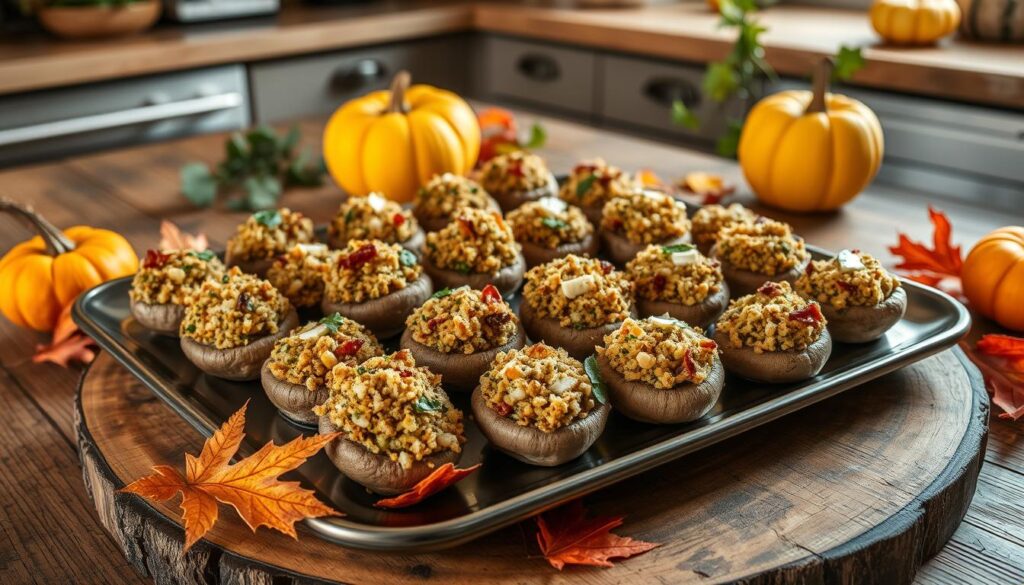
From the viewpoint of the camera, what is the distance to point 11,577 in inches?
45.3

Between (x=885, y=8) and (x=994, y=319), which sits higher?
(x=885, y=8)

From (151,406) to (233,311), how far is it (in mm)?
187

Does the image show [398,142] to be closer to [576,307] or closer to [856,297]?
[576,307]

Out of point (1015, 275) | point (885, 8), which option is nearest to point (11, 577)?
point (1015, 275)

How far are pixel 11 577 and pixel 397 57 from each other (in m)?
3.36

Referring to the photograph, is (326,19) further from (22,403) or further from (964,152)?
(22,403)

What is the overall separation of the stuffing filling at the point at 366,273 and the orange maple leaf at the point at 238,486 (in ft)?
1.16

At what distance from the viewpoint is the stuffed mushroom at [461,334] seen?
1370mm

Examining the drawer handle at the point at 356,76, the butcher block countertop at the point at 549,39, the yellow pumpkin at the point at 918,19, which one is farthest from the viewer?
the drawer handle at the point at 356,76

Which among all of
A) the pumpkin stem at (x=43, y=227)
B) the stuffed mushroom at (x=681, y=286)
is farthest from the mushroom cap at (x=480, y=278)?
the pumpkin stem at (x=43, y=227)

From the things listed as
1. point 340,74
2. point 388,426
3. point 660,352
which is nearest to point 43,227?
point 388,426

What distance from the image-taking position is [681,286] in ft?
4.99

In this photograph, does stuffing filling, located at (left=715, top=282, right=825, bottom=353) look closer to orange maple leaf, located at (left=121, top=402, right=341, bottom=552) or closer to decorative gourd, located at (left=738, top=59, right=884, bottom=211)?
orange maple leaf, located at (left=121, top=402, right=341, bottom=552)

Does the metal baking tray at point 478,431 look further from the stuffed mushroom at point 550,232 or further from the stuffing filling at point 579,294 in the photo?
the stuffed mushroom at point 550,232
